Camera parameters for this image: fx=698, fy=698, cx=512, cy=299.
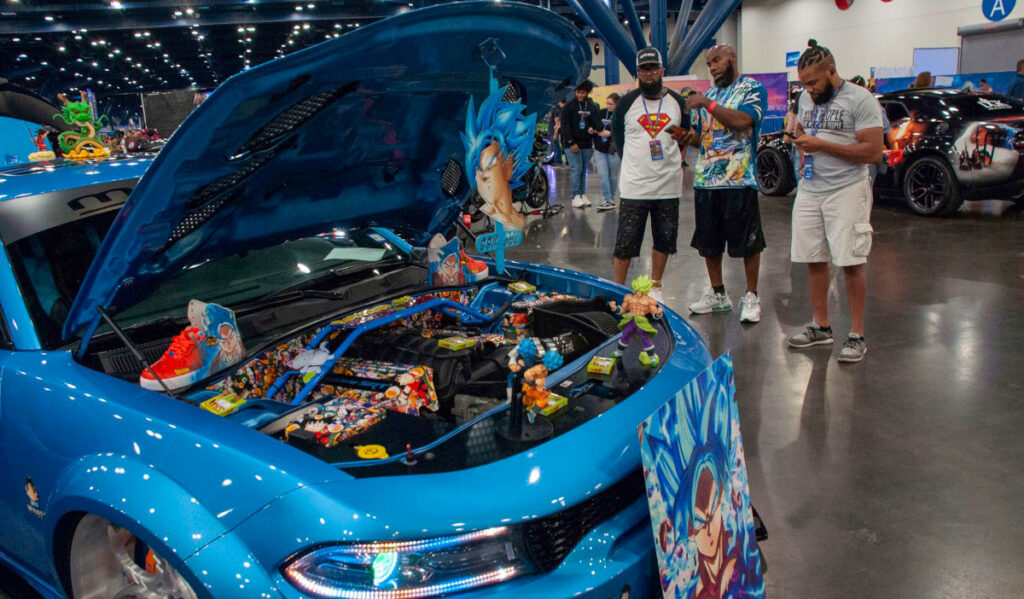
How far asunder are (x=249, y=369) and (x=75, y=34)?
24270 mm

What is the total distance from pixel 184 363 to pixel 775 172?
9152 mm

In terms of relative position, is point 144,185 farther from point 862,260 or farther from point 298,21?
point 298,21

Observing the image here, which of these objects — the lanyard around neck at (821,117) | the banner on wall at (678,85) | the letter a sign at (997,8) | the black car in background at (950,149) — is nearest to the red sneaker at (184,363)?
the lanyard around neck at (821,117)

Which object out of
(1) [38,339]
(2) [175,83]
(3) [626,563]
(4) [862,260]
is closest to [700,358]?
(3) [626,563]

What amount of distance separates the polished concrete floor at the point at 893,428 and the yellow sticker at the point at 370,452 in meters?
1.27

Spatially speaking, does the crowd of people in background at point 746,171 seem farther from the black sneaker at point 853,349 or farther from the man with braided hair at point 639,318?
the man with braided hair at point 639,318

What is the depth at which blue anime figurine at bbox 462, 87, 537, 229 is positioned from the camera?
2160 millimetres

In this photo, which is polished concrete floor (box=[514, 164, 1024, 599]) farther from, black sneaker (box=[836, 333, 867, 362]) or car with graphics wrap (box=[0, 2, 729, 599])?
car with graphics wrap (box=[0, 2, 729, 599])

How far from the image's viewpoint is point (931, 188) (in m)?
7.53

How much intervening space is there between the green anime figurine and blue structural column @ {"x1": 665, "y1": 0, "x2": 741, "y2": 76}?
18796mm

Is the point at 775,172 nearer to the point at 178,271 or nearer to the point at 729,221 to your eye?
the point at 729,221

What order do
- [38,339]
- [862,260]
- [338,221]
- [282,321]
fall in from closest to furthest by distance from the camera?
[38,339] < [282,321] < [338,221] < [862,260]

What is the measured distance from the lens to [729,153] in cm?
411

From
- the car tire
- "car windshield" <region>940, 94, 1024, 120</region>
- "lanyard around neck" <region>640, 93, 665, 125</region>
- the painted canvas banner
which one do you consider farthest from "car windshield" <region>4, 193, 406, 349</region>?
"car windshield" <region>940, 94, 1024, 120</region>
